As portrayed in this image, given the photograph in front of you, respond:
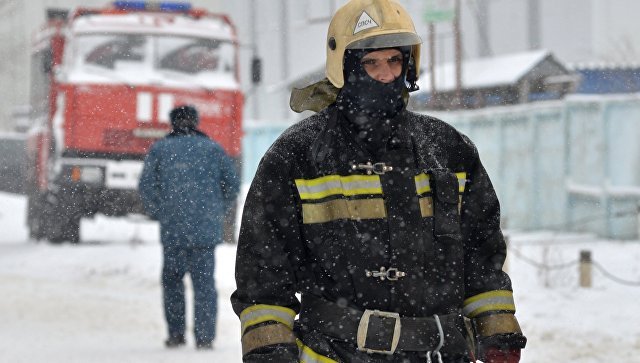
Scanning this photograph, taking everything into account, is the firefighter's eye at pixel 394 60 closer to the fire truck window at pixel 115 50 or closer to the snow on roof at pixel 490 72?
the fire truck window at pixel 115 50

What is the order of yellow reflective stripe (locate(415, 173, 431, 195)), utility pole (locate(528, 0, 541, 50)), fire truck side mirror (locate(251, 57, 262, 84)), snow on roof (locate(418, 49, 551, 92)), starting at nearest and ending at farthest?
yellow reflective stripe (locate(415, 173, 431, 195)) → fire truck side mirror (locate(251, 57, 262, 84)) → snow on roof (locate(418, 49, 551, 92)) → utility pole (locate(528, 0, 541, 50))

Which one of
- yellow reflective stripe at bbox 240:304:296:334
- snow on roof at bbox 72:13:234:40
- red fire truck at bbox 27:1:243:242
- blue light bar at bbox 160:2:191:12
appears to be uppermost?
blue light bar at bbox 160:2:191:12

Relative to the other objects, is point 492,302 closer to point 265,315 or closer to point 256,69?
point 265,315

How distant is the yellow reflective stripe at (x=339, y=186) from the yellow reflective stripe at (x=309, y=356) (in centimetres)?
41

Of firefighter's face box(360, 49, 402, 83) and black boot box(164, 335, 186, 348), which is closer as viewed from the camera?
firefighter's face box(360, 49, 402, 83)

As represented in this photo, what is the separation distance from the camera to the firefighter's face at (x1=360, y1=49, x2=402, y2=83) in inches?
121

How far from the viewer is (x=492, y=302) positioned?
9.96ft

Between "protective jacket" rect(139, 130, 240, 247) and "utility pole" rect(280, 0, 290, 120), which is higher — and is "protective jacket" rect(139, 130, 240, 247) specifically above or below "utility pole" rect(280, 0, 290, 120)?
below

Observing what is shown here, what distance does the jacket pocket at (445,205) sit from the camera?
9.65ft

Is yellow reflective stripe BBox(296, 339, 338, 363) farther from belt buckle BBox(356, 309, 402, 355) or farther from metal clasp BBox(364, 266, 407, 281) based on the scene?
metal clasp BBox(364, 266, 407, 281)

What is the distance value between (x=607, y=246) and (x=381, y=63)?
12114 millimetres

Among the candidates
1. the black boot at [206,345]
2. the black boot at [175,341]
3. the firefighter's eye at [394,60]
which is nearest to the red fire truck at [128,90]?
the black boot at [175,341]

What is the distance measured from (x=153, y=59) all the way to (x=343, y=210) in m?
11.5

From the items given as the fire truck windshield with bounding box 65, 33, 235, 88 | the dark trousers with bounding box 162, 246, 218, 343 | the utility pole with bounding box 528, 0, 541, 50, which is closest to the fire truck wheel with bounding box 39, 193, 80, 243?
the fire truck windshield with bounding box 65, 33, 235, 88
